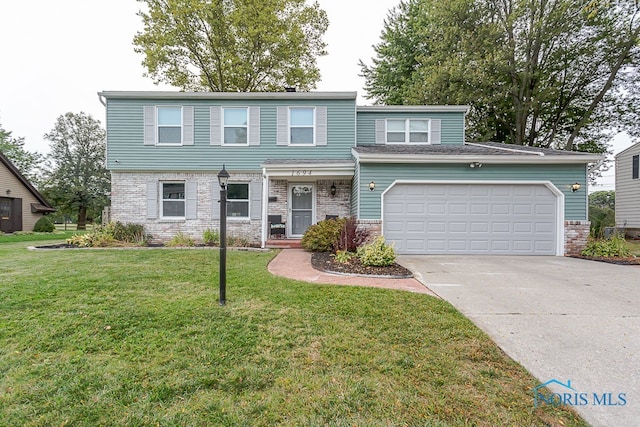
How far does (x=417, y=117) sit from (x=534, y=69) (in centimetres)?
942

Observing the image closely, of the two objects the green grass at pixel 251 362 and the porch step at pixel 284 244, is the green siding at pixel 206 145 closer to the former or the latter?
the porch step at pixel 284 244

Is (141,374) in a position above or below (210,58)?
below

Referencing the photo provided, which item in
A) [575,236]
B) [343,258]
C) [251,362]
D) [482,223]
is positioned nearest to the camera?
[251,362]

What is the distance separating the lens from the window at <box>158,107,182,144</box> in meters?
10.3

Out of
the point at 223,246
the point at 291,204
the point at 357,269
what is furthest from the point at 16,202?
the point at 357,269

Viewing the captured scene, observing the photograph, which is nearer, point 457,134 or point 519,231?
point 519,231

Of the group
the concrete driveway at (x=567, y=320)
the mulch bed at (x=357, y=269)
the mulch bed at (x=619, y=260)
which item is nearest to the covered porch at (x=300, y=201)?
the mulch bed at (x=357, y=269)

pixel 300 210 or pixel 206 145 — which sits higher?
pixel 206 145

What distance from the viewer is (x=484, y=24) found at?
1455 centimetres

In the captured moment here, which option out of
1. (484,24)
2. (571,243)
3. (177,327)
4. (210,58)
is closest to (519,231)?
(571,243)

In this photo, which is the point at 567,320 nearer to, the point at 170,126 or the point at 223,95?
the point at 223,95

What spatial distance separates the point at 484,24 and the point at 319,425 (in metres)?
19.0

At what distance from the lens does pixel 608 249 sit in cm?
791

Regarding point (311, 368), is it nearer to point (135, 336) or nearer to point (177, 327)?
point (177, 327)
